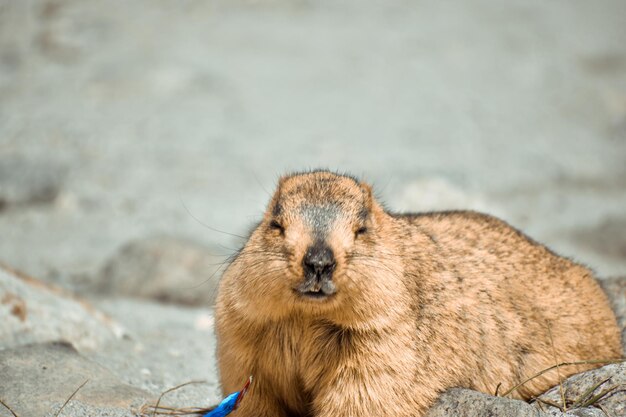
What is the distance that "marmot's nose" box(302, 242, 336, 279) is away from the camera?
475 cm

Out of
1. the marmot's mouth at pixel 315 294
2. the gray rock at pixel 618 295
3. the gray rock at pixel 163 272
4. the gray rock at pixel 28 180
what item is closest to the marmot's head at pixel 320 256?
the marmot's mouth at pixel 315 294

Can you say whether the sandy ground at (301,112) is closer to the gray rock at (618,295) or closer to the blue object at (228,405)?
the gray rock at (618,295)

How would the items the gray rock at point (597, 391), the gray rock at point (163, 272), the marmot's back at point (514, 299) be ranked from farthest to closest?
the gray rock at point (163, 272), the marmot's back at point (514, 299), the gray rock at point (597, 391)

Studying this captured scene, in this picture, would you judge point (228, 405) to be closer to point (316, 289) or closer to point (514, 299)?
point (316, 289)

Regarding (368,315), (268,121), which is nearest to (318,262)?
(368,315)

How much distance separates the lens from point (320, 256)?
4.76 meters

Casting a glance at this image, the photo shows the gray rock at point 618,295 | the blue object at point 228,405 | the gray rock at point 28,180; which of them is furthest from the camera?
the gray rock at point 28,180

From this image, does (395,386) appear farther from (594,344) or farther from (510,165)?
(510,165)

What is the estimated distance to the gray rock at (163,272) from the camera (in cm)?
1122

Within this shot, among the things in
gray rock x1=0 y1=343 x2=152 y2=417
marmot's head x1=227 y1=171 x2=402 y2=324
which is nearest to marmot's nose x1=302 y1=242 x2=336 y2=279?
marmot's head x1=227 y1=171 x2=402 y2=324

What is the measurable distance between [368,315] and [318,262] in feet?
2.12

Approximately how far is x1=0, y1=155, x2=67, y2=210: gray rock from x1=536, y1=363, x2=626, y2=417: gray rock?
1070 cm

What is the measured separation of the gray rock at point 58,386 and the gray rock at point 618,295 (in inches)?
160

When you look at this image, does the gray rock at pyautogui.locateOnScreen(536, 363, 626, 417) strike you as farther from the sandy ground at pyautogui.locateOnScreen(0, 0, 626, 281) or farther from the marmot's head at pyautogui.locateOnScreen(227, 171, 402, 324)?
the sandy ground at pyautogui.locateOnScreen(0, 0, 626, 281)
